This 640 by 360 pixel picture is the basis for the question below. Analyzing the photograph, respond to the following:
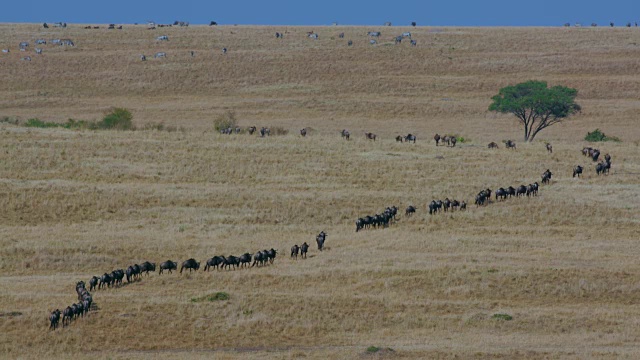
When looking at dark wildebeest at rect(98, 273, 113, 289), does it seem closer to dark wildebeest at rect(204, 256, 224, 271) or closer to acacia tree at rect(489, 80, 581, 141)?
dark wildebeest at rect(204, 256, 224, 271)

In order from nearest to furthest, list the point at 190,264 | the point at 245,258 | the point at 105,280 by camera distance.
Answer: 1. the point at 105,280
2. the point at 190,264
3. the point at 245,258

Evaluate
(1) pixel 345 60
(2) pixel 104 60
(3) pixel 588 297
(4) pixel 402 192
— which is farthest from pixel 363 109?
(3) pixel 588 297

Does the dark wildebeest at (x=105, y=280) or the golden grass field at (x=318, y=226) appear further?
the dark wildebeest at (x=105, y=280)

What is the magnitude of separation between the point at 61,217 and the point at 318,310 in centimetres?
2486

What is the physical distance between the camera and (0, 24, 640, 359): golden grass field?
105ft

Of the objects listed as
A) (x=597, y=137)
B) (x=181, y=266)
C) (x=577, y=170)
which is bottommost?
(x=181, y=266)

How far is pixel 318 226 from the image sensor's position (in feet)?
176

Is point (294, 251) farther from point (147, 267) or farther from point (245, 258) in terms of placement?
point (147, 267)

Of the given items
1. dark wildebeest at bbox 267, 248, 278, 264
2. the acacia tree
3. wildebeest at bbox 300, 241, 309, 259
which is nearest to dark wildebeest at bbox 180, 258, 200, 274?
dark wildebeest at bbox 267, 248, 278, 264

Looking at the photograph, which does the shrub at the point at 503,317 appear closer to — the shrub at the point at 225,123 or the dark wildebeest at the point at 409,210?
the dark wildebeest at the point at 409,210

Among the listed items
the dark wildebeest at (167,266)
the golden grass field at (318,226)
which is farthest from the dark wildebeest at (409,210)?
the dark wildebeest at (167,266)

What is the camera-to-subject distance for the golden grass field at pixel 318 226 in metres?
32.0

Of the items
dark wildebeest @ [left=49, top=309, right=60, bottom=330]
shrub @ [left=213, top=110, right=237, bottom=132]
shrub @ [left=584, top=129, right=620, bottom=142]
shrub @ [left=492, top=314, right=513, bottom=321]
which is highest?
shrub @ [left=213, top=110, right=237, bottom=132]

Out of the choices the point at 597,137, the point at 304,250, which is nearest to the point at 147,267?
the point at 304,250
